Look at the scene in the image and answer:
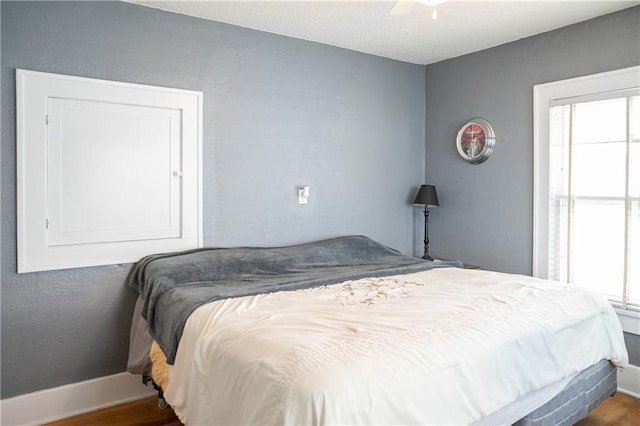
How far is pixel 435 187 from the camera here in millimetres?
4238

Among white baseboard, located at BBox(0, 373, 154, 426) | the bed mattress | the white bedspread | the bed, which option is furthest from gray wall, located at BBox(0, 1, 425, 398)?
the bed mattress

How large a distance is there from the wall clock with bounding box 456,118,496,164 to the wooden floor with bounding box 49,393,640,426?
1.99 metres

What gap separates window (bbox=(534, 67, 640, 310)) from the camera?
2.94 m

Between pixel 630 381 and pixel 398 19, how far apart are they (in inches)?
111

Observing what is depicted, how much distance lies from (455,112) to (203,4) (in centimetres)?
233

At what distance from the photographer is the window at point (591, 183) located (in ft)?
9.64

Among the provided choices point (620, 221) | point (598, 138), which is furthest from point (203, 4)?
point (620, 221)

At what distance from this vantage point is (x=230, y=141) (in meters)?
3.17

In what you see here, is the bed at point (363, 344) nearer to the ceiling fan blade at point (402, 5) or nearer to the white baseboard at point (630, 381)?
the white baseboard at point (630, 381)

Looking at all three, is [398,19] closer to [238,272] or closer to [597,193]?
[597,193]

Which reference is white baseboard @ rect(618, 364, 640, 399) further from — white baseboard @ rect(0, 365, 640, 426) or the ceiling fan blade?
the ceiling fan blade

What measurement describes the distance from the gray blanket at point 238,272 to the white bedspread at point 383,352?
0.15 metres

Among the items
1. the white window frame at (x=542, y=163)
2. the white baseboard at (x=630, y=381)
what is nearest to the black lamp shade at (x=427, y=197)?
the white window frame at (x=542, y=163)

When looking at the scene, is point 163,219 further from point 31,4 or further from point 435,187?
point 435,187
